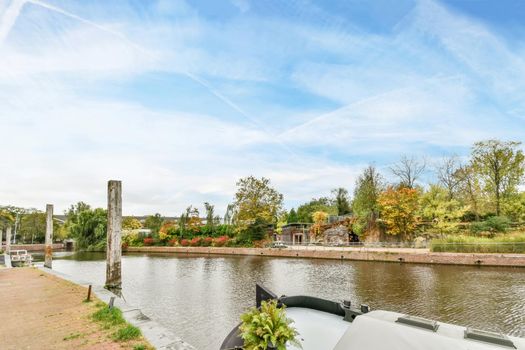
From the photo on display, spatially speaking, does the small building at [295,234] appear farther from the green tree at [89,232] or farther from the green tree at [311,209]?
the green tree at [89,232]

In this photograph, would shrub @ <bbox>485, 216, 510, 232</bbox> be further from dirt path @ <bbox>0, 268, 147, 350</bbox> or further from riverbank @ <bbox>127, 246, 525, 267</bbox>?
dirt path @ <bbox>0, 268, 147, 350</bbox>

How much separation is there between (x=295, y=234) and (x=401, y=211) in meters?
14.5

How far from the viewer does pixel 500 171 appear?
30.1m

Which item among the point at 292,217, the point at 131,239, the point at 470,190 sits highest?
the point at 470,190

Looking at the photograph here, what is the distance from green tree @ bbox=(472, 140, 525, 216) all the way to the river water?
1651 cm

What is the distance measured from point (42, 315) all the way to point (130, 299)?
589cm

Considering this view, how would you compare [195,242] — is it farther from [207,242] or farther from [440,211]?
[440,211]

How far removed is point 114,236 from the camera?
865cm

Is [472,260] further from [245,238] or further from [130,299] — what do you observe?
[245,238]

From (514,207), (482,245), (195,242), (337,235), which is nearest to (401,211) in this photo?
(337,235)

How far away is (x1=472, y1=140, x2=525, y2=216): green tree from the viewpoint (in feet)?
97.5

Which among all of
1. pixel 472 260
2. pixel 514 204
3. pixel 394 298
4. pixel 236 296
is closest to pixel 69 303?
pixel 236 296

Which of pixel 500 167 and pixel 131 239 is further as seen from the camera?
pixel 131 239

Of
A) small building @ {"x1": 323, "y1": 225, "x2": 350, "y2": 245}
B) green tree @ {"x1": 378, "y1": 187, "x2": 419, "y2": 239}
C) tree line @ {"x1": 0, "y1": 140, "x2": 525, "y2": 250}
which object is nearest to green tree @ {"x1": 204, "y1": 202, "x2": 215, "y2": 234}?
tree line @ {"x1": 0, "y1": 140, "x2": 525, "y2": 250}
